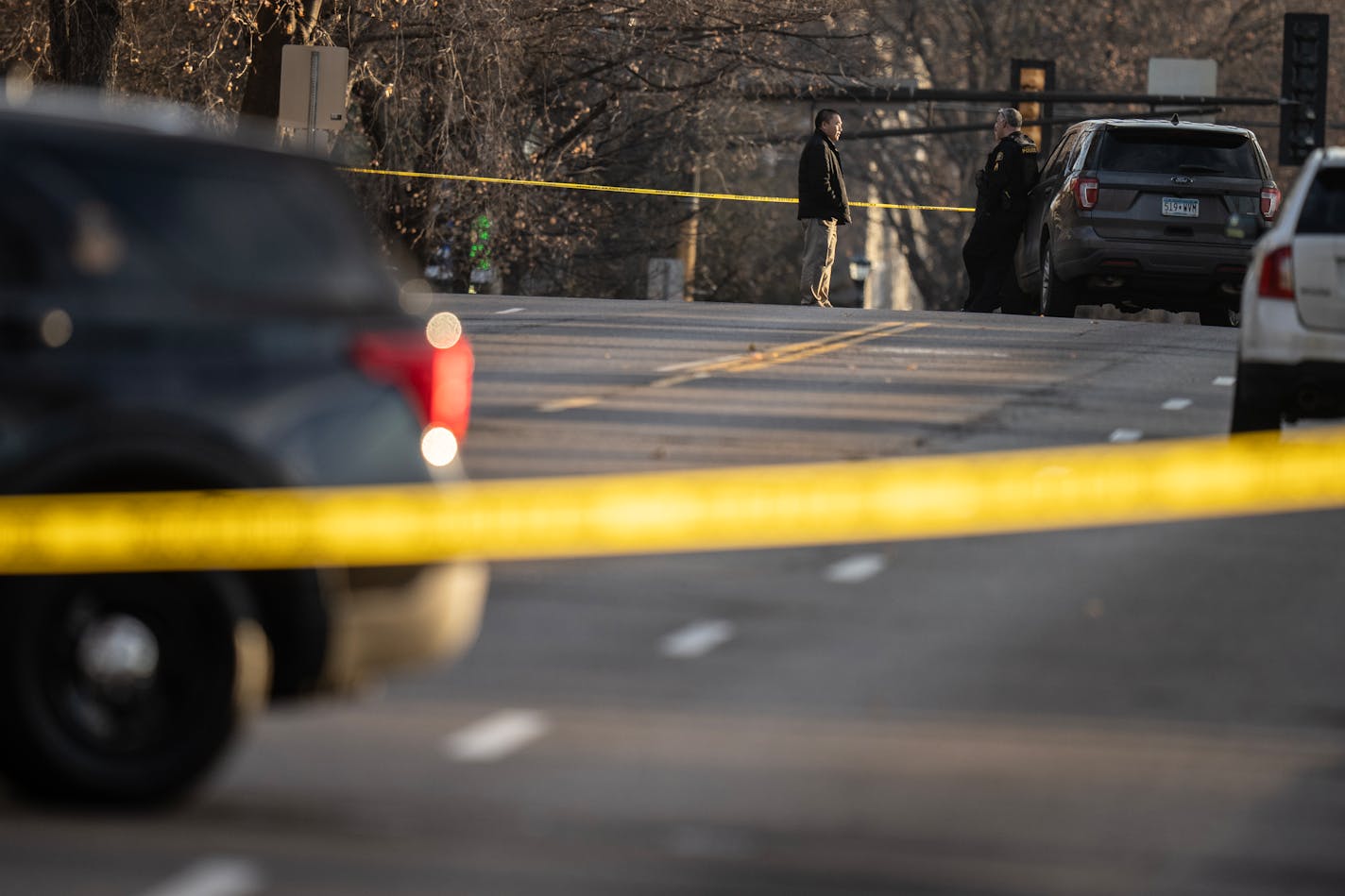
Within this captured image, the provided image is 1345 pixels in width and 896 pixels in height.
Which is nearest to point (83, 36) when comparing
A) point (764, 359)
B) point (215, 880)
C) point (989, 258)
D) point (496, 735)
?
point (989, 258)

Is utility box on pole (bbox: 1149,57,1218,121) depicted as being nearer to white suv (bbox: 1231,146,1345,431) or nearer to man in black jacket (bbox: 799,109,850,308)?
man in black jacket (bbox: 799,109,850,308)

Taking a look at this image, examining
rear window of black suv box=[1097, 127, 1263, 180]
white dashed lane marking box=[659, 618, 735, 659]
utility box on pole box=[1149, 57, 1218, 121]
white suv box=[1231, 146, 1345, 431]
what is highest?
utility box on pole box=[1149, 57, 1218, 121]

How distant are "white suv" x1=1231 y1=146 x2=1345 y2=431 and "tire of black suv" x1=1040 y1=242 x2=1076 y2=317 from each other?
1110 cm

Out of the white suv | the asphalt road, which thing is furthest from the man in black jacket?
the asphalt road

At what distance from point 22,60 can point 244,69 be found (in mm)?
3148

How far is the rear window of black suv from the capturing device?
24344 millimetres

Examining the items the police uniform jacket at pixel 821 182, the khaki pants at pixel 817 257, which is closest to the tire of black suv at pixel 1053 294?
the police uniform jacket at pixel 821 182

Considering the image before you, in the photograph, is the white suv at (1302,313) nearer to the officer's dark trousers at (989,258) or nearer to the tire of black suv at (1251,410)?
the tire of black suv at (1251,410)

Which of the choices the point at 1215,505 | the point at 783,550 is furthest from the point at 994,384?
the point at 783,550

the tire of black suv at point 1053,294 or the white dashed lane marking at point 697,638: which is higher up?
the tire of black suv at point 1053,294

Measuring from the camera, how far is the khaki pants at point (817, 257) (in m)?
29.2

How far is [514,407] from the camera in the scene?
16.5 m

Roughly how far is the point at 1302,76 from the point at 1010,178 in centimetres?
2179

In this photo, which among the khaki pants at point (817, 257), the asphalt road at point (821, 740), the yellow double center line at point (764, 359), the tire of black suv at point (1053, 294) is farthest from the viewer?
the khaki pants at point (817, 257)
